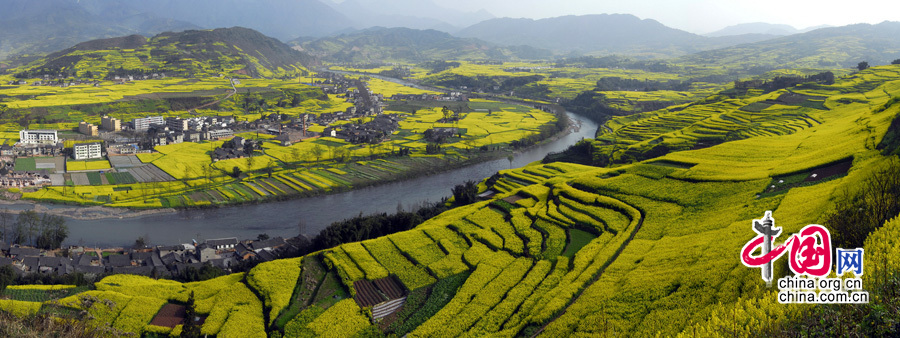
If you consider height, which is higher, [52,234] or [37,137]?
[37,137]

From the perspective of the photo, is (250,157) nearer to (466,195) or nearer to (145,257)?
(145,257)

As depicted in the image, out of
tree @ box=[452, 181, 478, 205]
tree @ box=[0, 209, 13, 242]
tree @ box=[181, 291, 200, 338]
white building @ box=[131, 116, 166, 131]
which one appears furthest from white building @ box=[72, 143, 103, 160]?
tree @ box=[181, 291, 200, 338]

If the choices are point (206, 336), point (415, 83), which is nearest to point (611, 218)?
point (206, 336)

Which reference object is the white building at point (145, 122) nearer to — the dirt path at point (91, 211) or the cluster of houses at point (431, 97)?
the dirt path at point (91, 211)

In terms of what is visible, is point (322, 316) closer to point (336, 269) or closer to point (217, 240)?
point (336, 269)

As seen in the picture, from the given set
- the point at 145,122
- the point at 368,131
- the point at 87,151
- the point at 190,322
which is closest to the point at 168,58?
the point at 145,122
